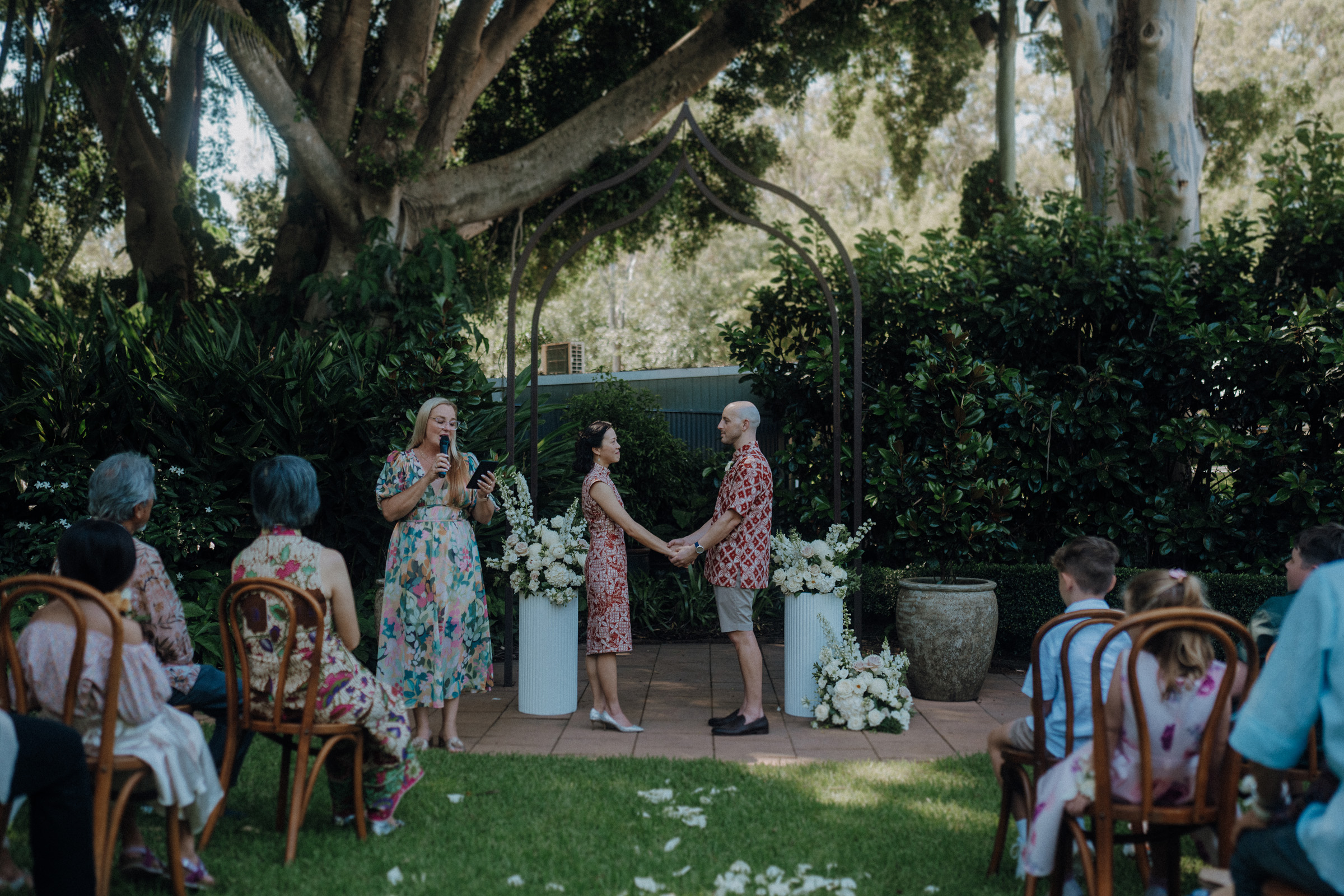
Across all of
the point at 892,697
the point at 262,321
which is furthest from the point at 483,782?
the point at 262,321

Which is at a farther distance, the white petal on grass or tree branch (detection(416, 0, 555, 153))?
tree branch (detection(416, 0, 555, 153))

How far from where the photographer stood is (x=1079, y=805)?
2.63m

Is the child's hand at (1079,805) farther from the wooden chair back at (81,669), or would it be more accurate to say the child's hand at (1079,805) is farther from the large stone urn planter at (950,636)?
the large stone urn planter at (950,636)

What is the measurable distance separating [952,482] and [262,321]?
6.99 meters

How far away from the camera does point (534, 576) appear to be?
549 cm

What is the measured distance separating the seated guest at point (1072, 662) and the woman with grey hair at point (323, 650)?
2.06 meters

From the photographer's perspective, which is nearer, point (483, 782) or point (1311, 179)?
point (483, 782)

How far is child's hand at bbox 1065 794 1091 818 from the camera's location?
2.63 meters

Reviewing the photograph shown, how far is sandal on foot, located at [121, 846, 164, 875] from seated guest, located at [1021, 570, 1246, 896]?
2.52 metres

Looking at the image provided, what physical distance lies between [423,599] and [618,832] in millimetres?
1588

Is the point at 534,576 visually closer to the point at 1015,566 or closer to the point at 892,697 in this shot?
the point at 892,697

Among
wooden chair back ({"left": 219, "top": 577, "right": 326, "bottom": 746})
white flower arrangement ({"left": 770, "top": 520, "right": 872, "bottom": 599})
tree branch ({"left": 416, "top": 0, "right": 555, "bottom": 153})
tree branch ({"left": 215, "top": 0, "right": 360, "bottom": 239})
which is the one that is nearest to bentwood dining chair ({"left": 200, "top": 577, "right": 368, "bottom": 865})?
wooden chair back ({"left": 219, "top": 577, "right": 326, "bottom": 746})

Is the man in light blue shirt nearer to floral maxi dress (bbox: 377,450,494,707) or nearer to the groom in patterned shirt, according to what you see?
the groom in patterned shirt

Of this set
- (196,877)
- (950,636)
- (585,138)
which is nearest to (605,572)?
(950,636)
